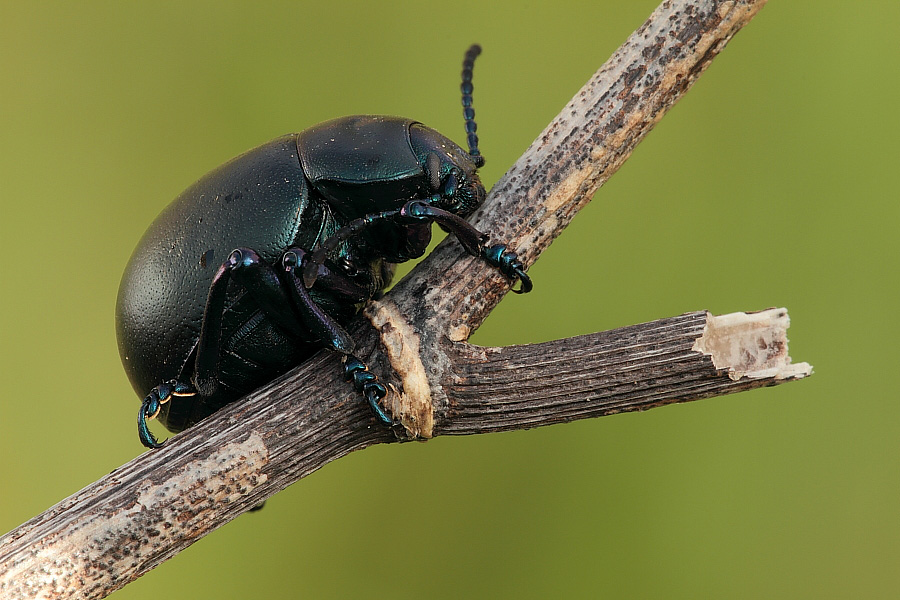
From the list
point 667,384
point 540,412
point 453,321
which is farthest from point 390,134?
point 667,384

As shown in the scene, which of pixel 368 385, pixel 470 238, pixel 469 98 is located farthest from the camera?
pixel 469 98

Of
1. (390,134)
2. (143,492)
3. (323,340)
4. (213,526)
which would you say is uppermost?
(390,134)

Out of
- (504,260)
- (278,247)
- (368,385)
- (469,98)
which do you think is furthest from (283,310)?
(469,98)

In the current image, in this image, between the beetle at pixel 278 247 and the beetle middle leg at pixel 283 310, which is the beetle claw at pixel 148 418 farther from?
the beetle middle leg at pixel 283 310

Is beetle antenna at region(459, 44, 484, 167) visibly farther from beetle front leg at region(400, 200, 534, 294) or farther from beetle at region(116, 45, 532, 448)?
beetle front leg at region(400, 200, 534, 294)

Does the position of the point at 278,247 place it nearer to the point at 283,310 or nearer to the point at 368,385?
the point at 283,310

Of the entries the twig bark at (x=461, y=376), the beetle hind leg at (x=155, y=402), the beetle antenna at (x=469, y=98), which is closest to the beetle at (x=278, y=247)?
the beetle hind leg at (x=155, y=402)

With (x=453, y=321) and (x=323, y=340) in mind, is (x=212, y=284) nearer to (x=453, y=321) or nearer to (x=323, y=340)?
(x=323, y=340)
